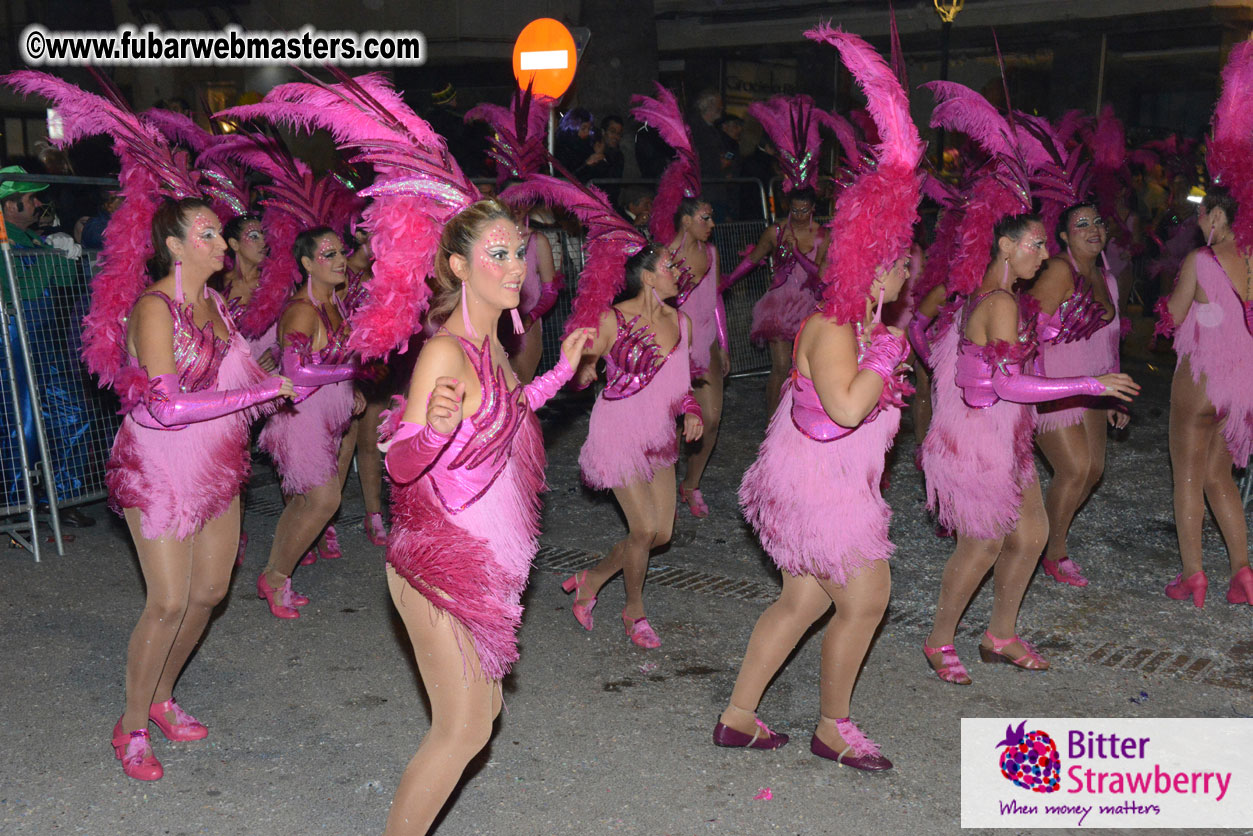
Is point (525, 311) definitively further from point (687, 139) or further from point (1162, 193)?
point (1162, 193)

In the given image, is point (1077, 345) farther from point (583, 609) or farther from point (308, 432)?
point (308, 432)

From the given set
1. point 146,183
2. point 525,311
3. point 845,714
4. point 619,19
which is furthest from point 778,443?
point 619,19

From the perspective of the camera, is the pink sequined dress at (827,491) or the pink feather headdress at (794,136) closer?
the pink sequined dress at (827,491)

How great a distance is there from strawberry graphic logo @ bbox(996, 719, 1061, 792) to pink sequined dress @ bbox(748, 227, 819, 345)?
475 centimetres

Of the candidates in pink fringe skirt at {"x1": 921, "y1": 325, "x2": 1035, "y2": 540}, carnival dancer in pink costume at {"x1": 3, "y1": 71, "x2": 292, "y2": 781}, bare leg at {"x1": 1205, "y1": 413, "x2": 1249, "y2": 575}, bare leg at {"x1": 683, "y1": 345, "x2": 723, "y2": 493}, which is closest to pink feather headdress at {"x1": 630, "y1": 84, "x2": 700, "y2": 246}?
bare leg at {"x1": 683, "y1": 345, "x2": 723, "y2": 493}

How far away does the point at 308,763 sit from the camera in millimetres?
3949

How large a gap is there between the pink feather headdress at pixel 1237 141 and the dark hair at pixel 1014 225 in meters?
1.55

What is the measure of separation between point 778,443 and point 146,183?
254 cm

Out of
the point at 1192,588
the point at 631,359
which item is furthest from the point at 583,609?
the point at 1192,588

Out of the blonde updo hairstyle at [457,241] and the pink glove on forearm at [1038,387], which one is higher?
the blonde updo hairstyle at [457,241]

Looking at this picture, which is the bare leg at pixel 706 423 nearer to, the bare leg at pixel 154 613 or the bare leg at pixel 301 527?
the bare leg at pixel 301 527

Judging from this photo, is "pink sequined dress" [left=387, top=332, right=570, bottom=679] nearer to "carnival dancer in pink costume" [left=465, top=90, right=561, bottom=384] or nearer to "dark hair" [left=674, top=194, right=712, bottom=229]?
"carnival dancer in pink costume" [left=465, top=90, right=561, bottom=384]

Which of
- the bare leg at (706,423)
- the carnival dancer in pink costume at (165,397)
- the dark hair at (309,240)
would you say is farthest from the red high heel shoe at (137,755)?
the bare leg at (706,423)

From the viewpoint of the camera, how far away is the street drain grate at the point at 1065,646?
4777 millimetres
